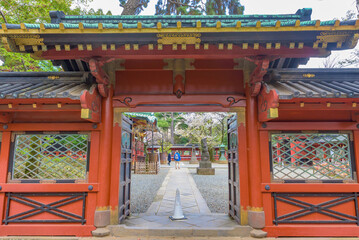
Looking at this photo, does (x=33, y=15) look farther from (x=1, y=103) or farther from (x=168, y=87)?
(x=168, y=87)

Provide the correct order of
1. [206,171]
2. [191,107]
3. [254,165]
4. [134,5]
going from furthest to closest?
[206,171] < [134,5] < [191,107] < [254,165]

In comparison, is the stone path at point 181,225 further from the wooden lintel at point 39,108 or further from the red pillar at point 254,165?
the wooden lintel at point 39,108

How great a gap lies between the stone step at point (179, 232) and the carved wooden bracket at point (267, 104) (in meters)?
2.12

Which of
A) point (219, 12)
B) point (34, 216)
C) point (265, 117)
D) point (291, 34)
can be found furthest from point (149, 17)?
point (219, 12)

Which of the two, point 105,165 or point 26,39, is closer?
point 26,39

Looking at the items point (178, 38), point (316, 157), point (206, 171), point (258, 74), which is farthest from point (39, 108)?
point (206, 171)

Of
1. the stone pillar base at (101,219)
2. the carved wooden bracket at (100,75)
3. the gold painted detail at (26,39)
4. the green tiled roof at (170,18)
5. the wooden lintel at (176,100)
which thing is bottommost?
the stone pillar base at (101,219)

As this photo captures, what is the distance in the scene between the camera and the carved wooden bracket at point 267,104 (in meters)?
3.48

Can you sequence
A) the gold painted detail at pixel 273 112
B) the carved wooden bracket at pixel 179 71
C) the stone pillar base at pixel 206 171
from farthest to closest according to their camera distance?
the stone pillar base at pixel 206 171 < the carved wooden bracket at pixel 179 71 < the gold painted detail at pixel 273 112

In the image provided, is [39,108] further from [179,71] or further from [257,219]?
[257,219]

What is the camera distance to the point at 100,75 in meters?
4.00

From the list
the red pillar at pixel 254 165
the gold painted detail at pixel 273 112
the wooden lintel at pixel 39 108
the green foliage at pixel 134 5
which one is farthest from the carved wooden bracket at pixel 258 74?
the green foliage at pixel 134 5

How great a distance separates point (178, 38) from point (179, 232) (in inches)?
137

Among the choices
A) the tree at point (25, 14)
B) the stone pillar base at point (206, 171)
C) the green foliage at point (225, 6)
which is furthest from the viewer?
the stone pillar base at point (206, 171)
